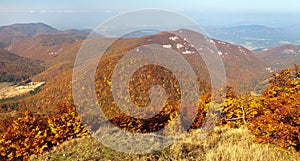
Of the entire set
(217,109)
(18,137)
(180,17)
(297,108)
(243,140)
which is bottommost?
(18,137)

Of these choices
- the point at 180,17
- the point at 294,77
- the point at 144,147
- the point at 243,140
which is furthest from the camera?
the point at 294,77

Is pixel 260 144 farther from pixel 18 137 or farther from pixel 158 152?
pixel 18 137

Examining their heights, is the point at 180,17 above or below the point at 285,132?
above

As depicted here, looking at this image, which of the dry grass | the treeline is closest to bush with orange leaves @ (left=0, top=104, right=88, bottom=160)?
the treeline

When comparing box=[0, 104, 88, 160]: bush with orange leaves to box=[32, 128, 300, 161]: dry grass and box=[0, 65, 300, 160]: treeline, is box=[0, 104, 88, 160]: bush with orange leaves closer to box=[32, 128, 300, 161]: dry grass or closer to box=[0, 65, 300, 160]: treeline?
box=[0, 65, 300, 160]: treeline

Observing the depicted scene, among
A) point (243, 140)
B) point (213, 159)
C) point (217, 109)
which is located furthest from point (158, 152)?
point (217, 109)

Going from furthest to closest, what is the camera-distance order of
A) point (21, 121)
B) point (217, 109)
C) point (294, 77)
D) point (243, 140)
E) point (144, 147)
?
point (21, 121) < point (294, 77) < point (217, 109) < point (243, 140) < point (144, 147)

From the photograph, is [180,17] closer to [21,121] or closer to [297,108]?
[297,108]

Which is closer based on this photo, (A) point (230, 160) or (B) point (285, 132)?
(A) point (230, 160)

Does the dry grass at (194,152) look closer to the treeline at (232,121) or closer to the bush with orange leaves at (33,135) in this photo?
the treeline at (232,121)
